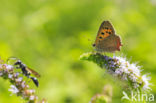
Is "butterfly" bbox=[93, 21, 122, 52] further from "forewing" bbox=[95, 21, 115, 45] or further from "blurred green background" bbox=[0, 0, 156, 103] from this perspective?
"blurred green background" bbox=[0, 0, 156, 103]

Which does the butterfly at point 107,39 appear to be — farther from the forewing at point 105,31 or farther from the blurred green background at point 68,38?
the blurred green background at point 68,38

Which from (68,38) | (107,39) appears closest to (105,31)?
(107,39)

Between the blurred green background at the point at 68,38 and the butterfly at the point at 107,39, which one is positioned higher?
the blurred green background at the point at 68,38

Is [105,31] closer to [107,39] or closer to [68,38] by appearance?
[107,39]

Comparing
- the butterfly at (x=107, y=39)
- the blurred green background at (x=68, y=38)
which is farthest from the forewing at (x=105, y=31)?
the blurred green background at (x=68, y=38)

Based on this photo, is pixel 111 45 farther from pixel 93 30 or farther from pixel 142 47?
pixel 93 30

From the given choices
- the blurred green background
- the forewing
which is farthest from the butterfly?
the blurred green background
